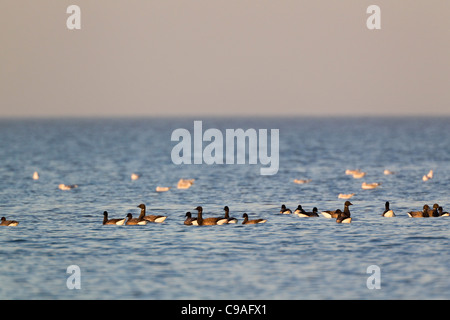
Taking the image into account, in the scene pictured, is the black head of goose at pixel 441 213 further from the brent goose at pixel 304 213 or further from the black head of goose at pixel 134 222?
the black head of goose at pixel 134 222

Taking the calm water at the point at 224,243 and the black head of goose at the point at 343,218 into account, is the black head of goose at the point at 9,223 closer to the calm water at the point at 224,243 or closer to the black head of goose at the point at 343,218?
the calm water at the point at 224,243

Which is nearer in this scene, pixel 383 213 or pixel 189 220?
pixel 189 220

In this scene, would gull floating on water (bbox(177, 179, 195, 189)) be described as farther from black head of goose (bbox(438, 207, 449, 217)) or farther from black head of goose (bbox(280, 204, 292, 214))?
black head of goose (bbox(438, 207, 449, 217))

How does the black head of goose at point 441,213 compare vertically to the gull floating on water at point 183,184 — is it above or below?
below

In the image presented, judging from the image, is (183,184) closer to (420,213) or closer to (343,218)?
(343,218)

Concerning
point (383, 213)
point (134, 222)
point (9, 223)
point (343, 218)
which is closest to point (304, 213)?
point (343, 218)

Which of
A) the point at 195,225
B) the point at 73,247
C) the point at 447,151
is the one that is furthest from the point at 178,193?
the point at 447,151

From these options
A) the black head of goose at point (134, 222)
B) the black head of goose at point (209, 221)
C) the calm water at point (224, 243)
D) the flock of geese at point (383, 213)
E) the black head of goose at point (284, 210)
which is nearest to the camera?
the calm water at point (224, 243)

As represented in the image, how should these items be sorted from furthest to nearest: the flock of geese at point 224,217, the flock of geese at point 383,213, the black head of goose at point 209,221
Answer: the flock of geese at point 383,213 → the flock of geese at point 224,217 → the black head of goose at point 209,221

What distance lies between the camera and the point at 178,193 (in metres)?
57.0

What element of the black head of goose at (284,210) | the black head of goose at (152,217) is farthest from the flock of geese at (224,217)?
the black head of goose at (284,210)

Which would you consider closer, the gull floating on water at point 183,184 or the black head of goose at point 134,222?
the black head of goose at point 134,222

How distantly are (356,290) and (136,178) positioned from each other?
39671 mm

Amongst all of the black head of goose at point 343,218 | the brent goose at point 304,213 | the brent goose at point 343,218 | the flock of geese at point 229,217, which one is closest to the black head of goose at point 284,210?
the flock of geese at point 229,217
